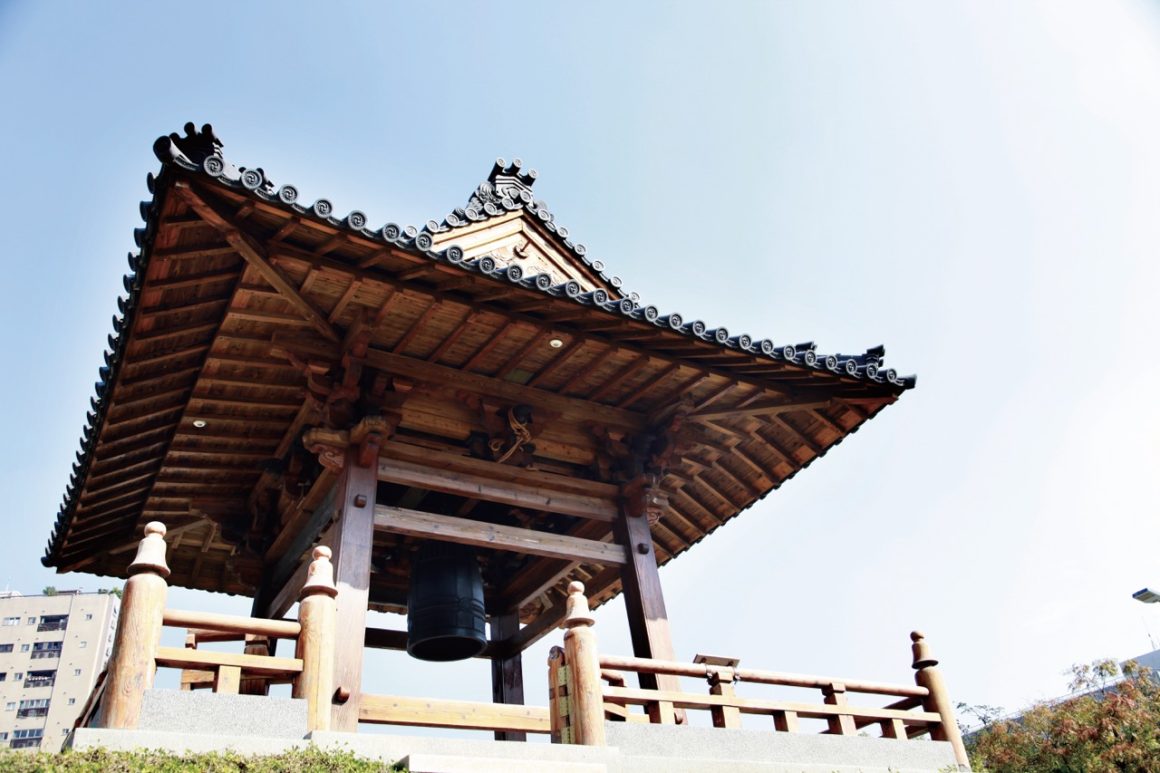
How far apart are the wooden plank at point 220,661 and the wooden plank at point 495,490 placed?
104 inches

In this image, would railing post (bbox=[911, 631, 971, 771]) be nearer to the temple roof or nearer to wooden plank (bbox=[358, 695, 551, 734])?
the temple roof

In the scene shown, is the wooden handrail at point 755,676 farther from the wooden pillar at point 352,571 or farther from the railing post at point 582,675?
the wooden pillar at point 352,571

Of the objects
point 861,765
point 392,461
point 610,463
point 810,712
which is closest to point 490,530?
point 392,461

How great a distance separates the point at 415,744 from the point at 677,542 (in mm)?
6697

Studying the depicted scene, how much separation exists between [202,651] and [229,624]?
297 millimetres

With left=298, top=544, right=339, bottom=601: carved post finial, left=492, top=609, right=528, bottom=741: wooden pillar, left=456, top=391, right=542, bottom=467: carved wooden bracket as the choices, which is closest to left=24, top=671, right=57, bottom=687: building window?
left=492, top=609, right=528, bottom=741: wooden pillar

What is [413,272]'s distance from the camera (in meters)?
7.09

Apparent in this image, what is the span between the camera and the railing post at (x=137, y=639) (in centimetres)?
483

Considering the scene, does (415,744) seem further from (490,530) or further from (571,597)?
(490,530)

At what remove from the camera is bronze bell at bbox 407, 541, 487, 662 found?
8453mm

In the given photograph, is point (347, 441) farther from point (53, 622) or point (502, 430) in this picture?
point (53, 622)

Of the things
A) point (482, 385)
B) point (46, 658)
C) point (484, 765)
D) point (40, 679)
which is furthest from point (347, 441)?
point (40, 679)

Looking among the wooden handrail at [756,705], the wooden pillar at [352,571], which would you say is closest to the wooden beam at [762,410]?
the wooden handrail at [756,705]

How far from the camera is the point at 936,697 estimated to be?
25.9ft
